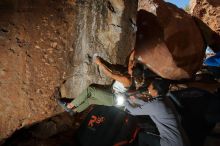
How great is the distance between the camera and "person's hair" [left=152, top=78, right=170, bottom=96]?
1.92 metres

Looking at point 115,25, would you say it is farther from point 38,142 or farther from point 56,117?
point 38,142

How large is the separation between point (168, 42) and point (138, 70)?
0.30 meters

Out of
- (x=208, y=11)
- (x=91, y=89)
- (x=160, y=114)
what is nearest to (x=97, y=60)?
(x=91, y=89)

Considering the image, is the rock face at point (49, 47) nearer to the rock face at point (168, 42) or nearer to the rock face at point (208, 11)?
the rock face at point (168, 42)

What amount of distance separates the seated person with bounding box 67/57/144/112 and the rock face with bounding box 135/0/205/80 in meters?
0.13

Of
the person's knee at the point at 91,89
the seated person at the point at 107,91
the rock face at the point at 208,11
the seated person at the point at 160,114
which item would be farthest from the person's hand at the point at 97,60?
the rock face at the point at 208,11

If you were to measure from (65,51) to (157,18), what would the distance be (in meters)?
0.74

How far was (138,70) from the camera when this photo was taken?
7.20ft

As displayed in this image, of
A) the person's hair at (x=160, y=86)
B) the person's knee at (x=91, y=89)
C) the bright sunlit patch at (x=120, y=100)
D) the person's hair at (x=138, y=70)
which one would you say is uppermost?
the person's hair at (x=138, y=70)

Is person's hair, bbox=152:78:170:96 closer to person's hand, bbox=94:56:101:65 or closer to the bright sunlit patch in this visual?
the bright sunlit patch

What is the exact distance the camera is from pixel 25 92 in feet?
7.19

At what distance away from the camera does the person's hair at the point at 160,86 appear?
1924 millimetres

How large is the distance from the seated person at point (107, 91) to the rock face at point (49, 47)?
4.9 inches

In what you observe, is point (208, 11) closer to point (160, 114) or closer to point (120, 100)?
point (120, 100)
